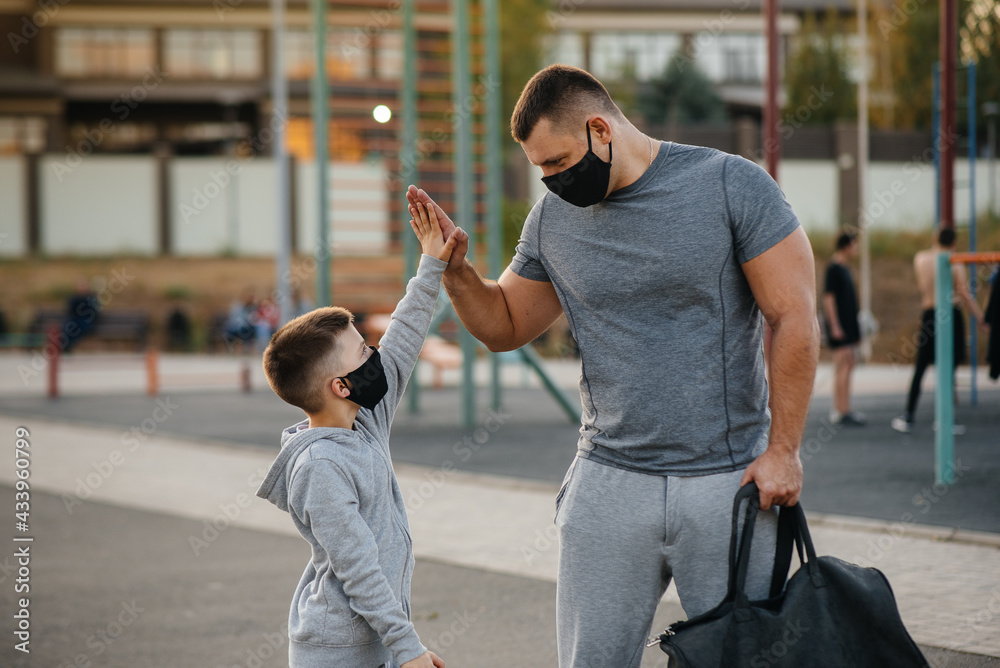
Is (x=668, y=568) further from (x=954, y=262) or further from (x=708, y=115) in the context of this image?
(x=708, y=115)

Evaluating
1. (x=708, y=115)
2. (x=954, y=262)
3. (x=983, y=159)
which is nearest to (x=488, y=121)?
(x=954, y=262)

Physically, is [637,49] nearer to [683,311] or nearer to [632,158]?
[632,158]

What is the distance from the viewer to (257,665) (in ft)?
14.9

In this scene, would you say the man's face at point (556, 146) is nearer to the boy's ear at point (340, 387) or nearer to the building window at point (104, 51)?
the boy's ear at point (340, 387)

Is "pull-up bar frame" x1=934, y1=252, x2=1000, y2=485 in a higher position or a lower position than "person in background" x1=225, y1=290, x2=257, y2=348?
higher

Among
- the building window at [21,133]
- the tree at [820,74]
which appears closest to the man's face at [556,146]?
the tree at [820,74]

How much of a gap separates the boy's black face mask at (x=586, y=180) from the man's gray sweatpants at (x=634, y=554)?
67 centimetres

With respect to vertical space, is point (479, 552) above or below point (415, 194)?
below

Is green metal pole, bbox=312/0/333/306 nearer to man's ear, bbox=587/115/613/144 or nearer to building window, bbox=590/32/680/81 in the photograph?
man's ear, bbox=587/115/613/144

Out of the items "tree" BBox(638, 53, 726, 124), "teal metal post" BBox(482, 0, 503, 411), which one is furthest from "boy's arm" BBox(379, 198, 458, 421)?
"tree" BBox(638, 53, 726, 124)

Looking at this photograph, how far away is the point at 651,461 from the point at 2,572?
189 inches

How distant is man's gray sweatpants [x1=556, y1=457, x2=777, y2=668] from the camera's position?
103 inches

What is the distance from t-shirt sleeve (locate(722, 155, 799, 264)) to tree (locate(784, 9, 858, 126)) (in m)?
39.8

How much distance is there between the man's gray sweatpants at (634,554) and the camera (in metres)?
2.62
